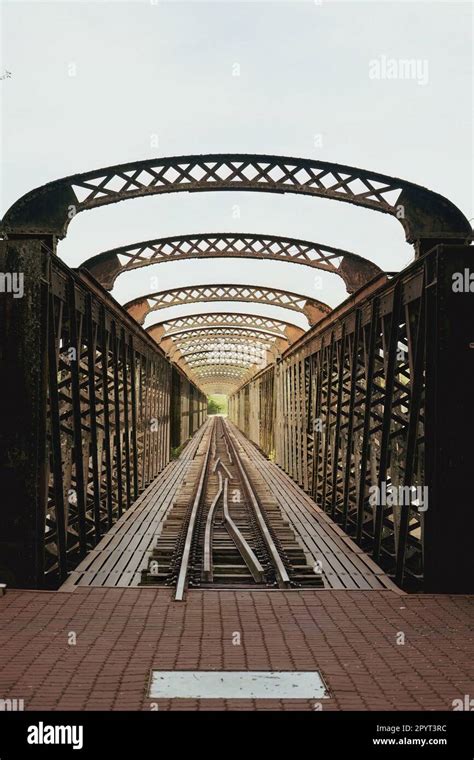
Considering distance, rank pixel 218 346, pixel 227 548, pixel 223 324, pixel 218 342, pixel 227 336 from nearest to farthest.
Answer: pixel 227 548
pixel 223 324
pixel 227 336
pixel 218 342
pixel 218 346

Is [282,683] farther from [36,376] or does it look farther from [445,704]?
[36,376]

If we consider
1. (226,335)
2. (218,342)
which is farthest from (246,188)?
(218,342)

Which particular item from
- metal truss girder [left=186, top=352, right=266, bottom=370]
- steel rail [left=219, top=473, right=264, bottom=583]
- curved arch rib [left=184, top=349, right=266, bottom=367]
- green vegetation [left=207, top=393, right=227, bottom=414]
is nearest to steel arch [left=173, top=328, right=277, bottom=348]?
curved arch rib [left=184, top=349, right=266, bottom=367]

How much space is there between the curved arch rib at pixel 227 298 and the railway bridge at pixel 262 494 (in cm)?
478

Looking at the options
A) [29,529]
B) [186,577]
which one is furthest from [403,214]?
[29,529]

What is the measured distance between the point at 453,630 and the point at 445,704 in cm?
166

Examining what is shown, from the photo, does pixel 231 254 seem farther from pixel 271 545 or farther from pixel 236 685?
pixel 236 685

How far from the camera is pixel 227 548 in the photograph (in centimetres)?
980

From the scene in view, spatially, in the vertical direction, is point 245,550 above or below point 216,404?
below

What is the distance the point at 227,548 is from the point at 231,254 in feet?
28.0

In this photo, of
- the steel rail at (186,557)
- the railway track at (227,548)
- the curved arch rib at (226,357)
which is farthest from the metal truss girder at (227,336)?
the steel rail at (186,557)

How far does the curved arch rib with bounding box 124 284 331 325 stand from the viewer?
66.6 ft

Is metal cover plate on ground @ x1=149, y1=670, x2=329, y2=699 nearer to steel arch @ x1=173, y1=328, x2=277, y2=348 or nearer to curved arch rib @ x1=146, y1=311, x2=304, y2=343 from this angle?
curved arch rib @ x1=146, y1=311, x2=304, y2=343

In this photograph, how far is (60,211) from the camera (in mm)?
11547
